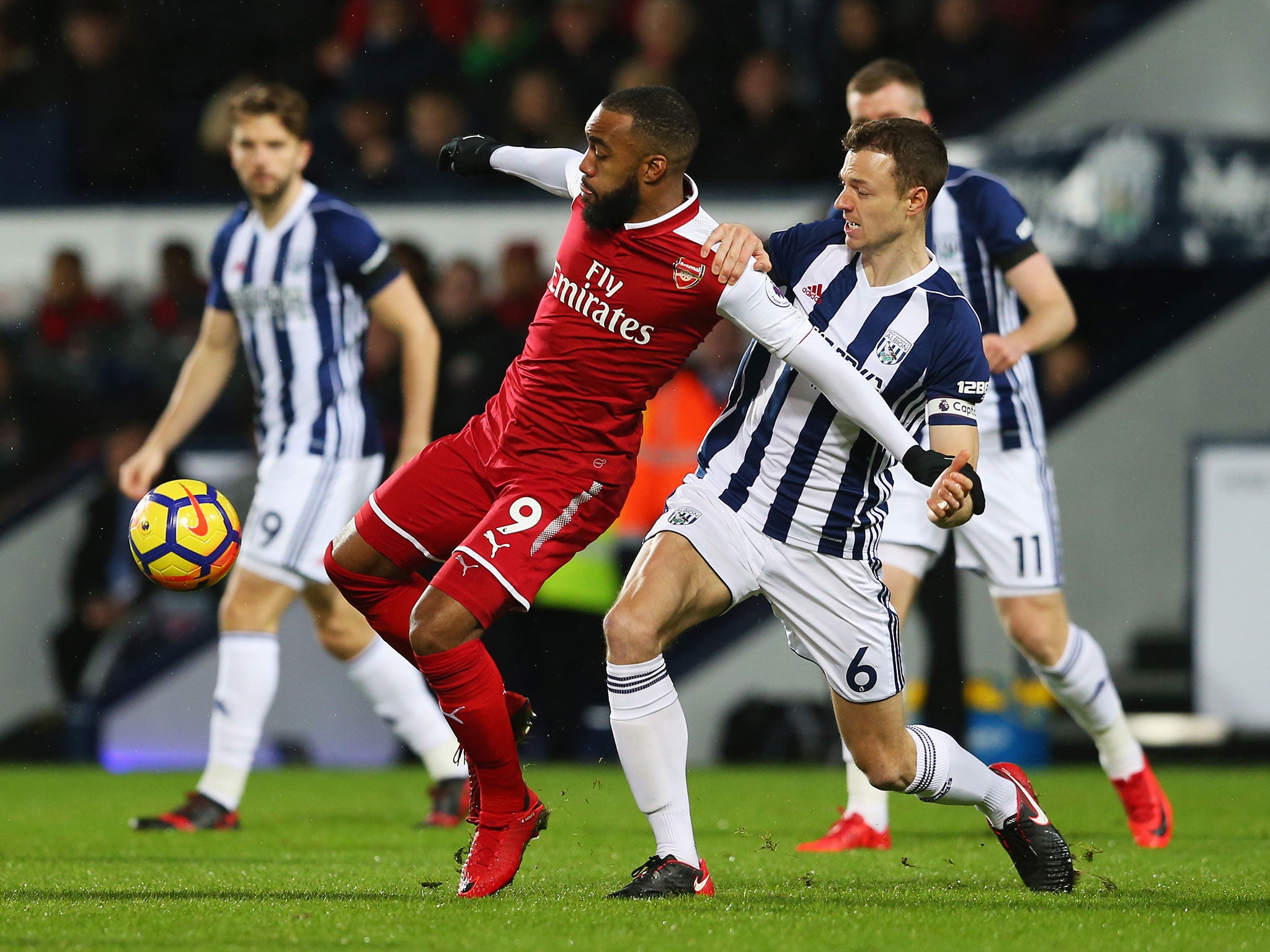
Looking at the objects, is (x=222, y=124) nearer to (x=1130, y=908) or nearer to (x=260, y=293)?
(x=260, y=293)

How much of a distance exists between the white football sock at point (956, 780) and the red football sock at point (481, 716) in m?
1.04

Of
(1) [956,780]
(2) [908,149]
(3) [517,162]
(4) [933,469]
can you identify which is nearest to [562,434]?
(3) [517,162]

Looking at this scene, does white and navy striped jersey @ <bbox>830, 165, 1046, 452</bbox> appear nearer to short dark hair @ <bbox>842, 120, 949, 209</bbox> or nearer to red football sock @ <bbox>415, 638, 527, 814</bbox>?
short dark hair @ <bbox>842, 120, 949, 209</bbox>

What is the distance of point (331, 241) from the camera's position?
22.1ft

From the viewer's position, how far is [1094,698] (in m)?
6.16

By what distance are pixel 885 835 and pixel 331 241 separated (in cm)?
289

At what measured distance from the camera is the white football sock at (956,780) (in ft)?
15.6

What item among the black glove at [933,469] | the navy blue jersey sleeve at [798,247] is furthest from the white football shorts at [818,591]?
the navy blue jersey sleeve at [798,247]

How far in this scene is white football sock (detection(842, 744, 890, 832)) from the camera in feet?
19.4

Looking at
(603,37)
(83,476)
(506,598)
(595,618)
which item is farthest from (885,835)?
(603,37)

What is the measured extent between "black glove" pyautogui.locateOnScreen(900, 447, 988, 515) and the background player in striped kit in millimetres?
2601

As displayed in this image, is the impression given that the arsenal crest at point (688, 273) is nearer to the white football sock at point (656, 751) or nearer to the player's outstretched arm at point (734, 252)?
the player's outstretched arm at point (734, 252)

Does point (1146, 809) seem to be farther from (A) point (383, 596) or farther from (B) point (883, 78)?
(A) point (383, 596)

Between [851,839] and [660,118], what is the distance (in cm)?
251
